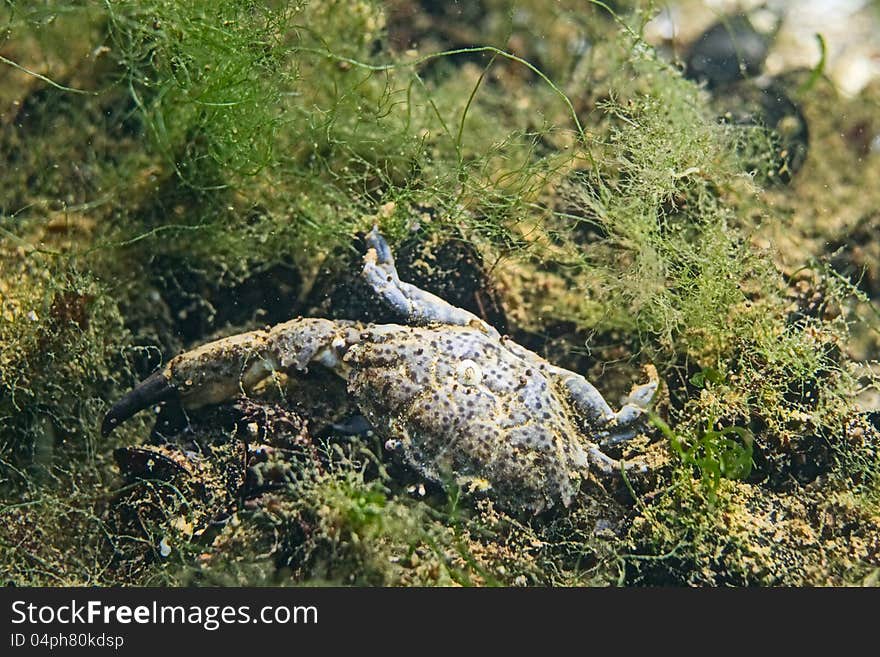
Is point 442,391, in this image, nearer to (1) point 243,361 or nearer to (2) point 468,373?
(2) point 468,373

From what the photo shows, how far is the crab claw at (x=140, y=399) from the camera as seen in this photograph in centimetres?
258

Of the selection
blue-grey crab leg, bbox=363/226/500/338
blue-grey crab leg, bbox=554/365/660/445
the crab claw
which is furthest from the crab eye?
the crab claw

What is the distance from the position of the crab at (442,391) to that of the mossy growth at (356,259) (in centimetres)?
11

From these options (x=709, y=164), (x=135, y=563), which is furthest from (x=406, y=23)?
(x=135, y=563)

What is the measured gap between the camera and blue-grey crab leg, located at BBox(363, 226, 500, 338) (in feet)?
8.80

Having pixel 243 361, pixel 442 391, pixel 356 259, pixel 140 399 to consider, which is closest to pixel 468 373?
pixel 442 391

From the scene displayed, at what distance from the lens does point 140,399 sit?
2602mm

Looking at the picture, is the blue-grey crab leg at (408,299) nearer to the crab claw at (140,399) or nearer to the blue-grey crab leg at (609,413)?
the blue-grey crab leg at (609,413)

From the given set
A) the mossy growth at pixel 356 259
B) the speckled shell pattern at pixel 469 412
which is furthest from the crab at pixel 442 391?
the mossy growth at pixel 356 259

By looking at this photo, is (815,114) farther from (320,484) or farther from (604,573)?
(320,484)

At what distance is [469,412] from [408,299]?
0.59 meters

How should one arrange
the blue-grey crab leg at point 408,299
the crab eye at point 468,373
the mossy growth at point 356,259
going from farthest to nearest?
the blue-grey crab leg at point 408,299, the crab eye at point 468,373, the mossy growth at point 356,259

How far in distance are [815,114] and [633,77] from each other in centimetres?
134

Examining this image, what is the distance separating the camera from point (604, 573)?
229 cm
